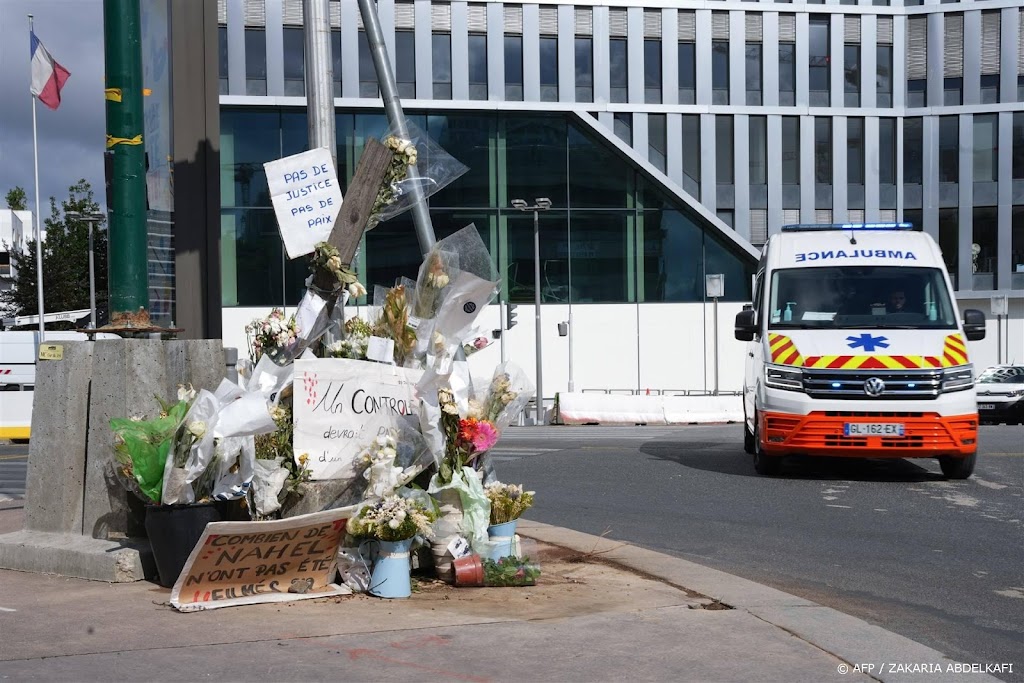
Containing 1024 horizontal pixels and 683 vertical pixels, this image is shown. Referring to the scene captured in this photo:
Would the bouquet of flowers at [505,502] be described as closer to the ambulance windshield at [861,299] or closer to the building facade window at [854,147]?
the ambulance windshield at [861,299]

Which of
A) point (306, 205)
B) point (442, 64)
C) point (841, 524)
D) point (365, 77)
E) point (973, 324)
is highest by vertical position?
point (442, 64)

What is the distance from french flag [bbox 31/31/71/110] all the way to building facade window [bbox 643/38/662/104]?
66.1 feet

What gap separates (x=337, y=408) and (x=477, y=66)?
37.7 meters

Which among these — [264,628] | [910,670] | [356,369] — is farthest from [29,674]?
[910,670]

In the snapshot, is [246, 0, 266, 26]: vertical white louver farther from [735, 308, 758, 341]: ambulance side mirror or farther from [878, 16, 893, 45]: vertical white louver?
[735, 308, 758, 341]: ambulance side mirror

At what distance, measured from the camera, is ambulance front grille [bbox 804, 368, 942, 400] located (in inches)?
493

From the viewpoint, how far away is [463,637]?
220 inches

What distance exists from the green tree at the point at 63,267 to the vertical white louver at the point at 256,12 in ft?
62.8

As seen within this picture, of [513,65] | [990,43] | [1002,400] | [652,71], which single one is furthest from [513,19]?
[1002,400]

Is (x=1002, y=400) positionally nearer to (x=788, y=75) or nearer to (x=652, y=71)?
(x=788, y=75)

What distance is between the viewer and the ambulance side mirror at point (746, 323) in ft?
45.2

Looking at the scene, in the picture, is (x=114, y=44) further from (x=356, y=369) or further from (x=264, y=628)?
(x=264, y=628)

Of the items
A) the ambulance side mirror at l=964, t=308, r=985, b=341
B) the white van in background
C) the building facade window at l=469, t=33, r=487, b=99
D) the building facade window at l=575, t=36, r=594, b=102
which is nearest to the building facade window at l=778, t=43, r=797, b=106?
the building facade window at l=575, t=36, r=594, b=102

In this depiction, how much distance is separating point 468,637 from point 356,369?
6.73 ft
